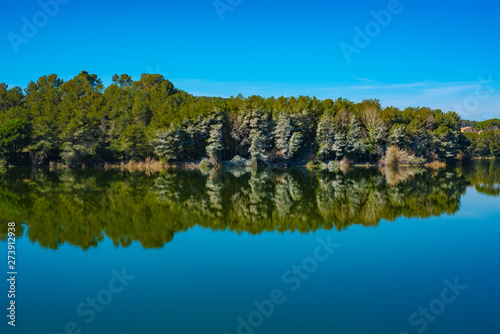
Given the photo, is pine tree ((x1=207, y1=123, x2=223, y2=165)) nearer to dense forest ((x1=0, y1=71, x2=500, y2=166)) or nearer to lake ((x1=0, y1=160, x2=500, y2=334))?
dense forest ((x1=0, y1=71, x2=500, y2=166))

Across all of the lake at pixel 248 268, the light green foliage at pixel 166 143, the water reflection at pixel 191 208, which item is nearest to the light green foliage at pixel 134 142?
the light green foliage at pixel 166 143

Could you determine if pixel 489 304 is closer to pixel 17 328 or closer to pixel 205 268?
pixel 205 268

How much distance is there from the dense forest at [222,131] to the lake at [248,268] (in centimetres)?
3503

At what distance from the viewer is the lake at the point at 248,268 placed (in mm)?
8281

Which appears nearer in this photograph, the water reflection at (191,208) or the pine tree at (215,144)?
the water reflection at (191,208)

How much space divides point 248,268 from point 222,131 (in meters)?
49.0

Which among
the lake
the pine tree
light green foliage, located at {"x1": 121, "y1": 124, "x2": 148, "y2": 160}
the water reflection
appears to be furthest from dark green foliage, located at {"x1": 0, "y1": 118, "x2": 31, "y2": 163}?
the lake

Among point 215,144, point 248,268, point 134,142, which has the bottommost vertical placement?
point 248,268

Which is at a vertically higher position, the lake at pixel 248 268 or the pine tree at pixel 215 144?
the pine tree at pixel 215 144

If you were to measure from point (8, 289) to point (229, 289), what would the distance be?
17.2 ft

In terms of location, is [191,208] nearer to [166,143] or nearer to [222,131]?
[166,143]

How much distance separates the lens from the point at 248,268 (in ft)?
37.2

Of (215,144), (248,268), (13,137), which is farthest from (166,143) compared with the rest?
(248,268)

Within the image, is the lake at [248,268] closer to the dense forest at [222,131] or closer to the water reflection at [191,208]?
the water reflection at [191,208]
